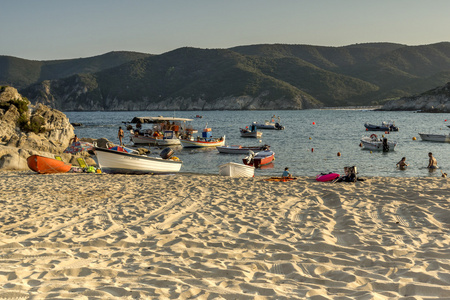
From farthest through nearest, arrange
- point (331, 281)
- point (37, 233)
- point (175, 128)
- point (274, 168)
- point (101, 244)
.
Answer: point (175, 128) → point (274, 168) → point (37, 233) → point (101, 244) → point (331, 281)

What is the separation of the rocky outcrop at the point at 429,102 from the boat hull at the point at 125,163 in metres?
152

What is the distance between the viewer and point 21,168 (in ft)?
65.3

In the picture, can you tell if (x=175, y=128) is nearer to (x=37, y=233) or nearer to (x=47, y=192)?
(x=47, y=192)

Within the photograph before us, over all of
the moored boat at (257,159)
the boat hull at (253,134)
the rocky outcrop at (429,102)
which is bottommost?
the moored boat at (257,159)

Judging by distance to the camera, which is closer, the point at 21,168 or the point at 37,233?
the point at 37,233

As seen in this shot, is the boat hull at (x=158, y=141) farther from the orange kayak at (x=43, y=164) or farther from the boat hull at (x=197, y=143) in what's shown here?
the orange kayak at (x=43, y=164)

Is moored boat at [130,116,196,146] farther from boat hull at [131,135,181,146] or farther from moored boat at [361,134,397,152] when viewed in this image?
moored boat at [361,134,397,152]

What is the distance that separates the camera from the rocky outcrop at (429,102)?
151 metres

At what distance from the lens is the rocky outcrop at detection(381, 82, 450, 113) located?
15062 centimetres

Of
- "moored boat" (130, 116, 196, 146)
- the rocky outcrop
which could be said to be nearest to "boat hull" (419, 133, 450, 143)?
"moored boat" (130, 116, 196, 146)

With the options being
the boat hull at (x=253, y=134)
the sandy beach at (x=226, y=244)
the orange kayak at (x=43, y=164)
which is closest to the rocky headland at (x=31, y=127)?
the orange kayak at (x=43, y=164)

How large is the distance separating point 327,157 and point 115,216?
2490 cm

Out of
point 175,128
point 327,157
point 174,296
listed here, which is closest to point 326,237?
point 174,296

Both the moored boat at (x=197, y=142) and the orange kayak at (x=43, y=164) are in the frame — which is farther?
the moored boat at (x=197, y=142)
